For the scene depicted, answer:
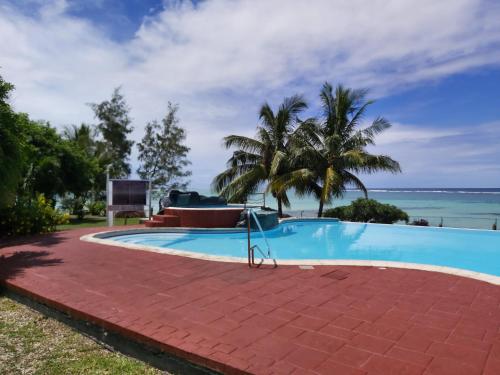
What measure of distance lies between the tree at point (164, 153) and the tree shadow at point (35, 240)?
47.3 ft

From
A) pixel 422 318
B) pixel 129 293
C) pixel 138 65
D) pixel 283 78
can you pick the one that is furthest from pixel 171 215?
pixel 422 318

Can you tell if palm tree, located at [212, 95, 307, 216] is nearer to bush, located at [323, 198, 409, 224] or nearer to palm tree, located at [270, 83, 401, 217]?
palm tree, located at [270, 83, 401, 217]

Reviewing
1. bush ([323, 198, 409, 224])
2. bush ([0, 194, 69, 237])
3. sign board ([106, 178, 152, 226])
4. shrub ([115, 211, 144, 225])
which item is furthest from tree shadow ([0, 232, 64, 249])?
bush ([323, 198, 409, 224])

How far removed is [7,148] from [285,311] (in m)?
6.25

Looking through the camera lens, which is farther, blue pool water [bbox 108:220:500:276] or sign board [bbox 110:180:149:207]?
sign board [bbox 110:180:149:207]

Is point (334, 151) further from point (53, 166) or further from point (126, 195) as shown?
point (53, 166)

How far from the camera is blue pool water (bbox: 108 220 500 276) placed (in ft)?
30.9

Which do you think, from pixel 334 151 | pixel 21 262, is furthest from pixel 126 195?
pixel 334 151

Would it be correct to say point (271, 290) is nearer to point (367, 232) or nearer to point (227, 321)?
point (227, 321)

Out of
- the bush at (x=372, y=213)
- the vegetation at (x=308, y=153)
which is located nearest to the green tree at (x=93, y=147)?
the vegetation at (x=308, y=153)

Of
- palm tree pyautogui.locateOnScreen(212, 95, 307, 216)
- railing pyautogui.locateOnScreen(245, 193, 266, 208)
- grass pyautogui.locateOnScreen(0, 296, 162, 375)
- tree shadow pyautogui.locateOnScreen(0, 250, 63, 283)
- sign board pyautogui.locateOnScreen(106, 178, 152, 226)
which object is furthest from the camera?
palm tree pyautogui.locateOnScreen(212, 95, 307, 216)

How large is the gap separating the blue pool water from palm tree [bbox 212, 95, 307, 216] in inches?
149

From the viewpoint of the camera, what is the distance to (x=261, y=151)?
18359 millimetres

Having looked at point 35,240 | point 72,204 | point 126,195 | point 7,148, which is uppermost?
→ point 7,148
